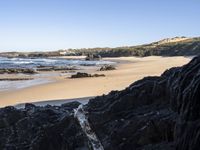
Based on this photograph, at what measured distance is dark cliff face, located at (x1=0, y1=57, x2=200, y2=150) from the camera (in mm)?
5586

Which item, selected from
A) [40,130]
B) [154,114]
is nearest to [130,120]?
[154,114]

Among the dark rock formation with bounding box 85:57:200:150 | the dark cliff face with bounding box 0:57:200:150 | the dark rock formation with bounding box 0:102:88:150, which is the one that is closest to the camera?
the dark rock formation with bounding box 85:57:200:150

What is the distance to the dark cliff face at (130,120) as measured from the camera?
5.59 m

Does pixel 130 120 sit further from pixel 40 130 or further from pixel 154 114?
pixel 40 130

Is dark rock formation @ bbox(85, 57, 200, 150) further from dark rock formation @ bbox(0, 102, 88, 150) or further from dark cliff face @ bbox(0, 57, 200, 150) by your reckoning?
dark rock formation @ bbox(0, 102, 88, 150)

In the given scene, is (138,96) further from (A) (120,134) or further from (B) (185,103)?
(B) (185,103)

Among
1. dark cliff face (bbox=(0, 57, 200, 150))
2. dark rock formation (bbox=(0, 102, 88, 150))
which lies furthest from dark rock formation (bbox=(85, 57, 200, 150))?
dark rock formation (bbox=(0, 102, 88, 150))

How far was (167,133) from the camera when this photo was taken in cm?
625

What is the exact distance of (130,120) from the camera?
6941mm

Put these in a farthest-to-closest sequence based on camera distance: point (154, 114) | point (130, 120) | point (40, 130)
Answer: point (40, 130), point (130, 120), point (154, 114)

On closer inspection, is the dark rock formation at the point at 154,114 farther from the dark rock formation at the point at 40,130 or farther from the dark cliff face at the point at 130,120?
the dark rock formation at the point at 40,130

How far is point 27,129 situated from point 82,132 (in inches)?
48.2

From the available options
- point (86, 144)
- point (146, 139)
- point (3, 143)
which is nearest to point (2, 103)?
point (3, 143)

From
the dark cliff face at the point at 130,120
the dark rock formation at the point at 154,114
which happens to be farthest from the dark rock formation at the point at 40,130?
the dark rock formation at the point at 154,114
